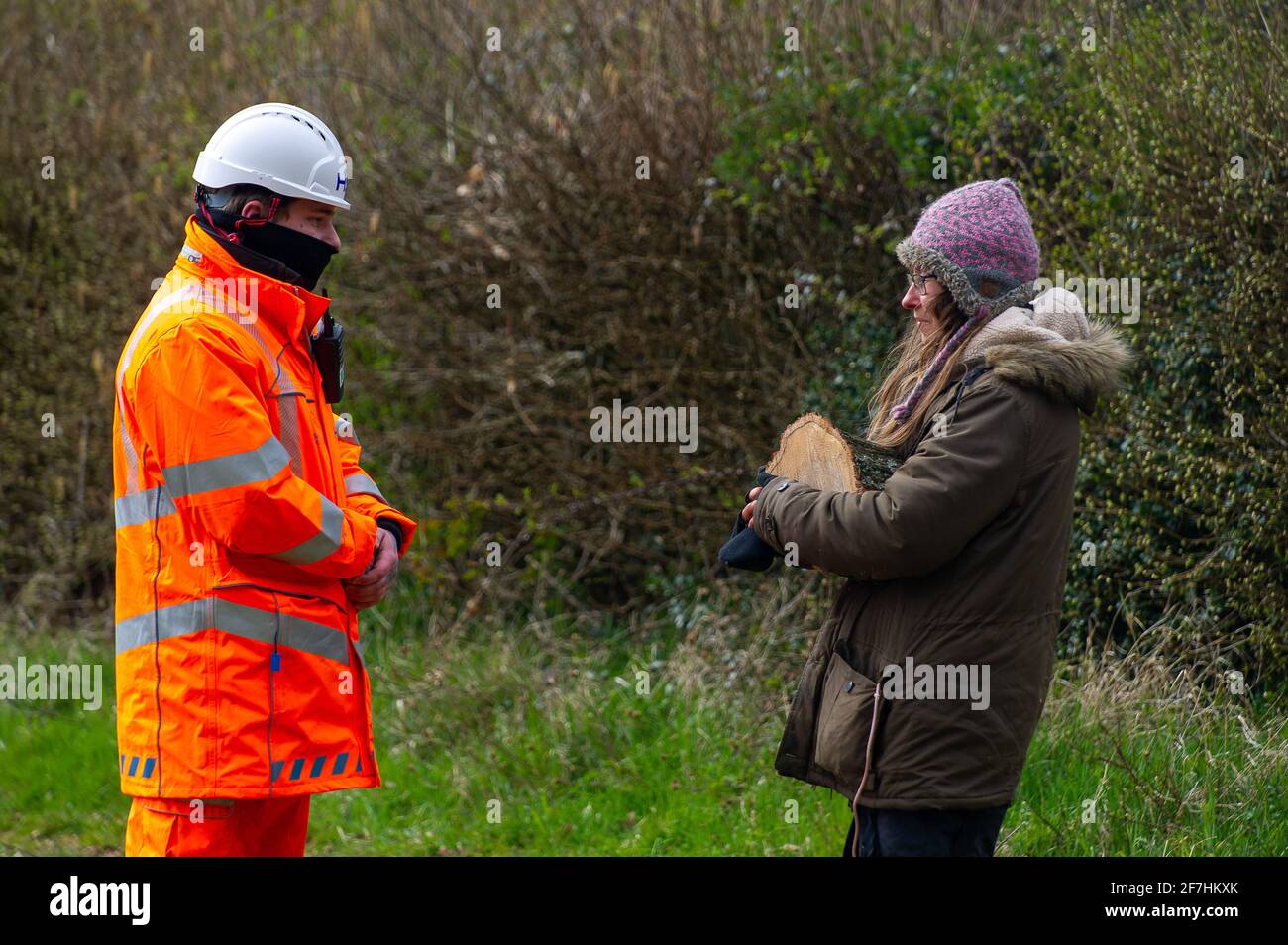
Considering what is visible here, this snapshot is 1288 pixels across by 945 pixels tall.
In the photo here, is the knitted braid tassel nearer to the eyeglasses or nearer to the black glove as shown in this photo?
the eyeglasses

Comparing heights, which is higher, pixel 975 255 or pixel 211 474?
pixel 975 255

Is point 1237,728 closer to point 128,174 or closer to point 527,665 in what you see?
point 527,665

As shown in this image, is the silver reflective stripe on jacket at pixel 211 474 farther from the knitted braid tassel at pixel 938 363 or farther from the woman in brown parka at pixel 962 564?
the knitted braid tassel at pixel 938 363

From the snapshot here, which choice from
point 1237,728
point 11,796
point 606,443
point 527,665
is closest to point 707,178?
point 606,443

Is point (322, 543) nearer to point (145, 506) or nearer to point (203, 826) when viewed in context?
point (145, 506)

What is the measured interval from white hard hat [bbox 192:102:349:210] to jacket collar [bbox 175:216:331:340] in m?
0.14

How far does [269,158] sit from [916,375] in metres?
1.58

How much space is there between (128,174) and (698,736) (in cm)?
553

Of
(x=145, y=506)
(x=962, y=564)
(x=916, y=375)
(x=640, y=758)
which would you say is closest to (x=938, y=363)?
(x=916, y=375)

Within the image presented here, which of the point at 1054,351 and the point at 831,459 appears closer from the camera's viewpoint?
the point at 1054,351

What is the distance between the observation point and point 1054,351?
2.81m

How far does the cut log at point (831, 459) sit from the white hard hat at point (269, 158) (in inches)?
48.9

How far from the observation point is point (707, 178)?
6.71m

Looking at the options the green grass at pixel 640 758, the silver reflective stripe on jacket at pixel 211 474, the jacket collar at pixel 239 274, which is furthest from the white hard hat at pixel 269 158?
the green grass at pixel 640 758
